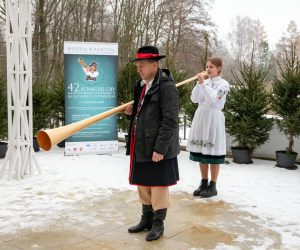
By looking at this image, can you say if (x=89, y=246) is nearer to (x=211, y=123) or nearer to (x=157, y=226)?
(x=157, y=226)

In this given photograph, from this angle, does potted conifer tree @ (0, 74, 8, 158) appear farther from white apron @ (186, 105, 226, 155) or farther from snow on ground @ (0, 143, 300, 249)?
white apron @ (186, 105, 226, 155)

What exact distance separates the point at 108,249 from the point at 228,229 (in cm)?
126

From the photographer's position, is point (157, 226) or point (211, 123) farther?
point (211, 123)

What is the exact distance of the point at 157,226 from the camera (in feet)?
10.4

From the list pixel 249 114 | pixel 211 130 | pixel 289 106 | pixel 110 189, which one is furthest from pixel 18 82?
pixel 289 106

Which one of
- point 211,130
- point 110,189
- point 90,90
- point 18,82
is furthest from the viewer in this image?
point 90,90

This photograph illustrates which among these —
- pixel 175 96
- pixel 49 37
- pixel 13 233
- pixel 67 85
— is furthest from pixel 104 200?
pixel 49 37

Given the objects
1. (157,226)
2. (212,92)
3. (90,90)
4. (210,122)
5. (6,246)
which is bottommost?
(6,246)

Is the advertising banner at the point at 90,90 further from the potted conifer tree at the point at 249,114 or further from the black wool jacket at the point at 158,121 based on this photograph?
the black wool jacket at the point at 158,121

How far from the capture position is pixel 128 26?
17656 mm

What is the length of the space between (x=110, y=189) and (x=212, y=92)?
1.99 meters

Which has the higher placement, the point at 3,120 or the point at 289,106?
the point at 289,106

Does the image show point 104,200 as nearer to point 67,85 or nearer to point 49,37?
point 67,85

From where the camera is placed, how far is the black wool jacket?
9.57 feet
